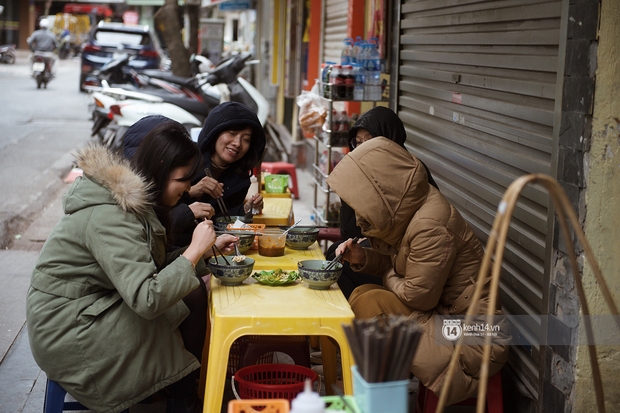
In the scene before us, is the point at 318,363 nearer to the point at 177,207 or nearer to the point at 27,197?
the point at 177,207

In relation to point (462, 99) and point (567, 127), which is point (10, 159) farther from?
point (567, 127)

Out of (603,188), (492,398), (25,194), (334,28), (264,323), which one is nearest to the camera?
(264,323)

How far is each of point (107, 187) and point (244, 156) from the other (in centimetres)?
176

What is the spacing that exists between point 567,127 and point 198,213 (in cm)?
193

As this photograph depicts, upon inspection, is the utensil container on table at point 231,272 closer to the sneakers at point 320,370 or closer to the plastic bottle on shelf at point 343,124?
the sneakers at point 320,370

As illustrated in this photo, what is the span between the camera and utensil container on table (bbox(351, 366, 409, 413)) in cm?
201

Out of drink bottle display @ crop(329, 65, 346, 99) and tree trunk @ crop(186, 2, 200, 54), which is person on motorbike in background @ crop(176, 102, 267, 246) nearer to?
drink bottle display @ crop(329, 65, 346, 99)

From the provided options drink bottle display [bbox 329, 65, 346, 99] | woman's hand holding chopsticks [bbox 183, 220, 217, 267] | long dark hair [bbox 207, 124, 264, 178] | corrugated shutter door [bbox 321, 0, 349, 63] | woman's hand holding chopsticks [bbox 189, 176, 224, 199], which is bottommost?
woman's hand holding chopsticks [bbox 183, 220, 217, 267]

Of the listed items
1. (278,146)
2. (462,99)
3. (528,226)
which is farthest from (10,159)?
(528,226)

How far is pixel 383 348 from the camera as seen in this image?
77.9 inches

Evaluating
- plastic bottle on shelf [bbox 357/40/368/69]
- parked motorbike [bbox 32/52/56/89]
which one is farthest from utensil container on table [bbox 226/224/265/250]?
parked motorbike [bbox 32/52/56/89]

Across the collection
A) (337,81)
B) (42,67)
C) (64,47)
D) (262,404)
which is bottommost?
(262,404)

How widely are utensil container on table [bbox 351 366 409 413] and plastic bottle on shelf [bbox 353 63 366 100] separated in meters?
4.34

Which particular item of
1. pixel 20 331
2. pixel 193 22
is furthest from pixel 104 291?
pixel 193 22
